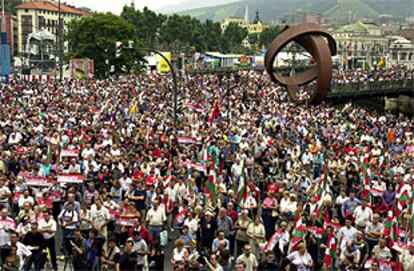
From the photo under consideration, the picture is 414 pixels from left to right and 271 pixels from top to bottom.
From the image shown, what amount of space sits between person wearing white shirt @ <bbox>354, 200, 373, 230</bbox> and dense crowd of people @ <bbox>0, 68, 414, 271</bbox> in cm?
3

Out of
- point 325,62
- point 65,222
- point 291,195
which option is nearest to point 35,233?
point 65,222

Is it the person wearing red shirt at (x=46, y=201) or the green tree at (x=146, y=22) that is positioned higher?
the green tree at (x=146, y=22)

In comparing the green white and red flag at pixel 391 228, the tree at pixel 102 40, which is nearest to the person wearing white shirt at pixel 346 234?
the green white and red flag at pixel 391 228

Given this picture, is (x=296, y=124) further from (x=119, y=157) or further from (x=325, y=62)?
(x=119, y=157)

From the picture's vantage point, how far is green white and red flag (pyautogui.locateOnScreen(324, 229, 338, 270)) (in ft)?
37.4

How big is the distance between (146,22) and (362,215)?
127779 mm

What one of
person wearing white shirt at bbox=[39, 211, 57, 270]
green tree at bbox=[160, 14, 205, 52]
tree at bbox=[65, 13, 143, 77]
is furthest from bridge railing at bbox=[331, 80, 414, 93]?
green tree at bbox=[160, 14, 205, 52]

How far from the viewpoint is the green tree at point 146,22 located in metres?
133

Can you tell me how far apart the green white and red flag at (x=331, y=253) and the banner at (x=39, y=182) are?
6.62m

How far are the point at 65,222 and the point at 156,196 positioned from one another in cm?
212

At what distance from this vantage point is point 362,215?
523 inches

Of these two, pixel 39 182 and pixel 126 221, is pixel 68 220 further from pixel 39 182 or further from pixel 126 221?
pixel 39 182

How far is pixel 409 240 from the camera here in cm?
1174

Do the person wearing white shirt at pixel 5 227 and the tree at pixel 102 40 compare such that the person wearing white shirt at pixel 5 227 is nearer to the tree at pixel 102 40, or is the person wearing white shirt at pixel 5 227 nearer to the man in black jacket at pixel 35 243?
the man in black jacket at pixel 35 243
